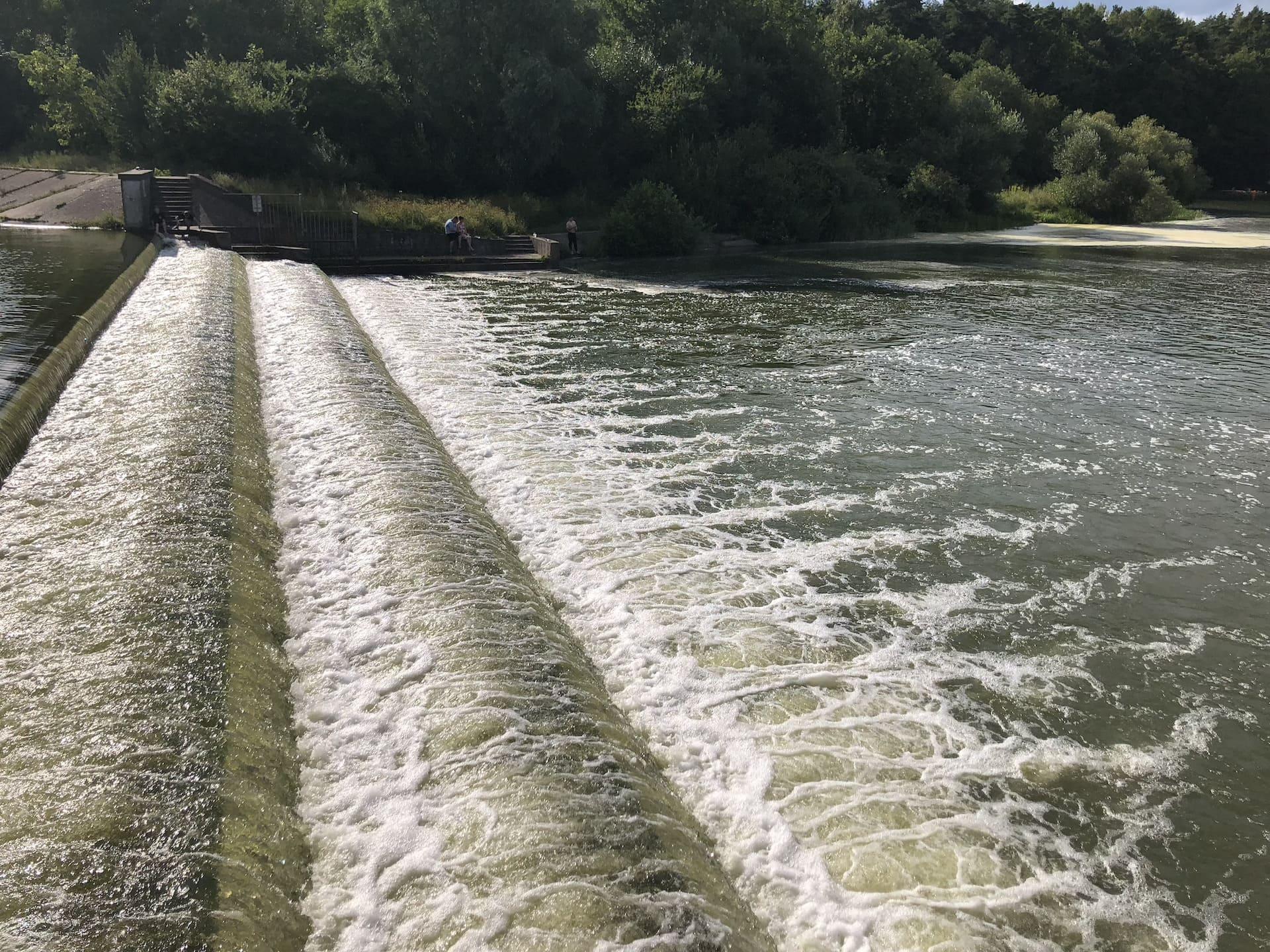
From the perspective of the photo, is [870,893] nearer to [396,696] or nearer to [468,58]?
[396,696]

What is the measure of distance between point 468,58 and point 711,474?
104 ft

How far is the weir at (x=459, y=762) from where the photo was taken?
359 centimetres

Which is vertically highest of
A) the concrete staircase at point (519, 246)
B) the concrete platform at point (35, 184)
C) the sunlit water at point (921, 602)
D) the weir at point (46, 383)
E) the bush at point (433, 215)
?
the concrete platform at point (35, 184)

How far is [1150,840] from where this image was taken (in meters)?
4.47

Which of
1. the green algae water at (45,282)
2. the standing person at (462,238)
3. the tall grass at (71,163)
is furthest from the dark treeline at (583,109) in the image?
the green algae water at (45,282)

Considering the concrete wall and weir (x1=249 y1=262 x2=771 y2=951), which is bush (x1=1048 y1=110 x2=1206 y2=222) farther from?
weir (x1=249 y1=262 x2=771 y2=951)

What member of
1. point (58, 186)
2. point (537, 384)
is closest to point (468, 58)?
point (58, 186)

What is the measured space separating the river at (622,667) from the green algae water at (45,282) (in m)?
0.78

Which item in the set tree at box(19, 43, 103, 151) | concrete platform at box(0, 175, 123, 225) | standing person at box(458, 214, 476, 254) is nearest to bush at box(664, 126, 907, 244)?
standing person at box(458, 214, 476, 254)

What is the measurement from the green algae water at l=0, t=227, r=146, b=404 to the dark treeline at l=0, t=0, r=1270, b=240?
427 inches

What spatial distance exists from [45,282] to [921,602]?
16018 mm

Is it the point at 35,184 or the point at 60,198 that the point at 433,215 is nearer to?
the point at 60,198

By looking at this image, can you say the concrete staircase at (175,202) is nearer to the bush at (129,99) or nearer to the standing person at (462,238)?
the standing person at (462,238)

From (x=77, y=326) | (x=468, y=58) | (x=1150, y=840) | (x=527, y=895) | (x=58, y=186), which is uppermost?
(x=468, y=58)
